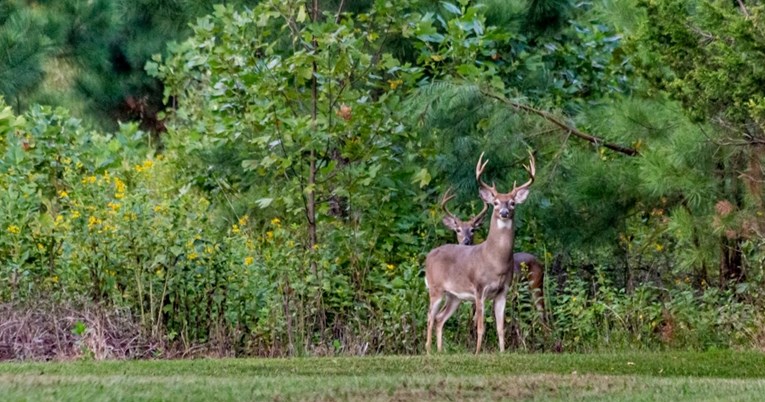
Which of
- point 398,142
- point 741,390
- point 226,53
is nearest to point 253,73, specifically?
point 226,53

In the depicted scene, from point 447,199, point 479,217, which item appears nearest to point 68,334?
point 447,199

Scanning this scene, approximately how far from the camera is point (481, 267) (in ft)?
43.4

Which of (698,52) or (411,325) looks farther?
(411,325)

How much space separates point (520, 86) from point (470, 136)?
75.6 inches

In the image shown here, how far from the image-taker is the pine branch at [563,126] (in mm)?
13148

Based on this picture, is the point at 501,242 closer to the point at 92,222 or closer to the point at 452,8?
the point at 452,8

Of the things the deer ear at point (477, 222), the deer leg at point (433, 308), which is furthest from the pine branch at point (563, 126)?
the deer leg at point (433, 308)

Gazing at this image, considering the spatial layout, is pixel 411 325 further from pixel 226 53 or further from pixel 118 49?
pixel 118 49

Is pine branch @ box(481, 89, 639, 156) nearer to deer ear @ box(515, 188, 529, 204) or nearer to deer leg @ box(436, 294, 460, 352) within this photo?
deer ear @ box(515, 188, 529, 204)

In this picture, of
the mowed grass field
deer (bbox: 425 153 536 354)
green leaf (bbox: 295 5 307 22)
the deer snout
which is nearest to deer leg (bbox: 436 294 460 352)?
deer (bbox: 425 153 536 354)

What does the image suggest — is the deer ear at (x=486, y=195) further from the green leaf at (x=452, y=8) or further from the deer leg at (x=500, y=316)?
the green leaf at (x=452, y=8)

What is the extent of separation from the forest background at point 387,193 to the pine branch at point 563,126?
0.13ft

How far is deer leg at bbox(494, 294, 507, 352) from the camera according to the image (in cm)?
1293

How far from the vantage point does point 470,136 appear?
1331 cm
